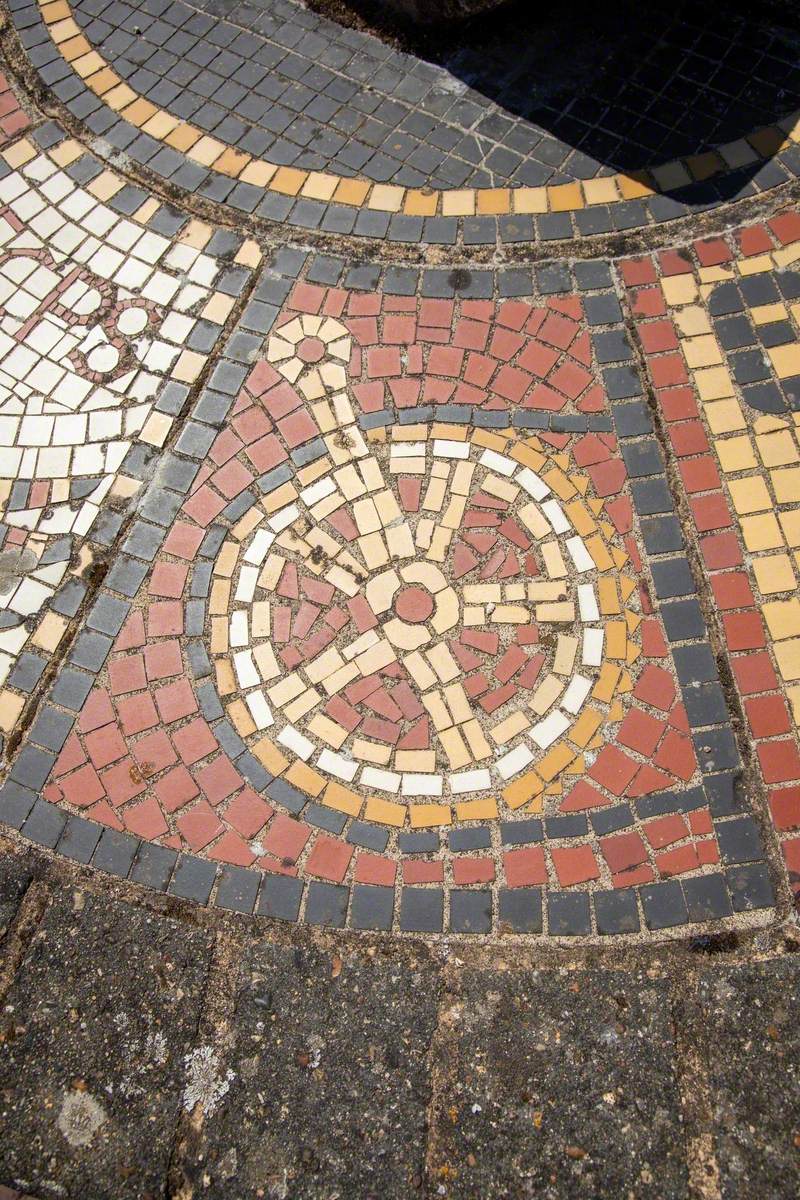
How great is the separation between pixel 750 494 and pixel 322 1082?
2.97 meters

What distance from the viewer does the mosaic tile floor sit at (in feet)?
11.8

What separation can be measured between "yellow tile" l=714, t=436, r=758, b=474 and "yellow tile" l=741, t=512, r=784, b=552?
0.25 metres

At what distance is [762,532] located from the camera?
393 centimetres

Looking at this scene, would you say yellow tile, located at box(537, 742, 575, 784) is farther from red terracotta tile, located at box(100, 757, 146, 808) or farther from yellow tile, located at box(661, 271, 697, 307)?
yellow tile, located at box(661, 271, 697, 307)

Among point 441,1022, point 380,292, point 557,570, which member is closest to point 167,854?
point 441,1022

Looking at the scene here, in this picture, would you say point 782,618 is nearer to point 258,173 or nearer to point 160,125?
point 258,173

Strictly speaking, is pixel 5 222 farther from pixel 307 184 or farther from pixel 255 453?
pixel 255 453

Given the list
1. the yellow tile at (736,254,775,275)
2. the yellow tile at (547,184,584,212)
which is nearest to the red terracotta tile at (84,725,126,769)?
the yellow tile at (547,184,584,212)

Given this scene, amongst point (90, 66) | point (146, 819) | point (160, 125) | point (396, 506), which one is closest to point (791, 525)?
point (396, 506)

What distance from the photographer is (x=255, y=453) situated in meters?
4.21

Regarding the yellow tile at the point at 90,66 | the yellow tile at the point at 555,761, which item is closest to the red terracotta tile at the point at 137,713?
the yellow tile at the point at 555,761

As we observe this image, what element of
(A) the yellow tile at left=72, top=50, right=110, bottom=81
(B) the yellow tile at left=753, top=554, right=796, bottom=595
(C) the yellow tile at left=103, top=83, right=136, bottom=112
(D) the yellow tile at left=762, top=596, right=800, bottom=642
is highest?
(A) the yellow tile at left=72, top=50, right=110, bottom=81

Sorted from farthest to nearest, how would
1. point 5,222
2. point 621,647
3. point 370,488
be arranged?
point 5,222, point 370,488, point 621,647

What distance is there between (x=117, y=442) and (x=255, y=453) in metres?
0.67
